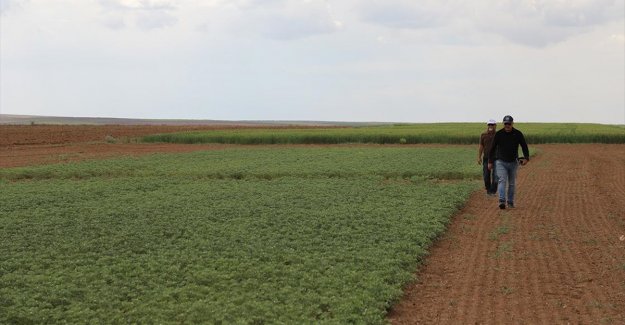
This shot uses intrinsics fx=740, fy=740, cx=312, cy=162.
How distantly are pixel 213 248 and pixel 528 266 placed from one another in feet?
17.3

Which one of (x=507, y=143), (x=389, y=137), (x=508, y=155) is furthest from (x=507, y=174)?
(x=389, y=137)

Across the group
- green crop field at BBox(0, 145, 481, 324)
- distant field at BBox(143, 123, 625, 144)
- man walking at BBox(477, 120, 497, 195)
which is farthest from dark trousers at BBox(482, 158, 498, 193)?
distant field at BBox(143, 123, 625, 144)

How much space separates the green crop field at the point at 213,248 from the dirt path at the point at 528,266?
510mm

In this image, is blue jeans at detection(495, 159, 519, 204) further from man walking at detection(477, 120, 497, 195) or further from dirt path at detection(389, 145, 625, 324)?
man walking at detection(477, 120, 497, 195)

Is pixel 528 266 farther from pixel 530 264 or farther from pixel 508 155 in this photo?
pixel 508 155

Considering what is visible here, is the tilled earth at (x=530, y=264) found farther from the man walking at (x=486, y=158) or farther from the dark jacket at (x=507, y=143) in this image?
the dark jacket at (x=507, y=143)

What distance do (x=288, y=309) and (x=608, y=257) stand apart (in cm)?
648

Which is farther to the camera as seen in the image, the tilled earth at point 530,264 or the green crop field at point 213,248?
the tilled earth at point 530,264

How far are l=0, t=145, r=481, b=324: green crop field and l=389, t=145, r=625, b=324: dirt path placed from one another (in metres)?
0.51

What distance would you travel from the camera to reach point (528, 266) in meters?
12.1

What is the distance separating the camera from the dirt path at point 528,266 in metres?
9.48

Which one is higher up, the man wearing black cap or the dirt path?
the man wearing black cap

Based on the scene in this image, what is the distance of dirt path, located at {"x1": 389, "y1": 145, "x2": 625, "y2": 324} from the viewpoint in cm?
948

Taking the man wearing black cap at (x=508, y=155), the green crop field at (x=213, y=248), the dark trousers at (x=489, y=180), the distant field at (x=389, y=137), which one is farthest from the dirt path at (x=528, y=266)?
the distant field at (x=389, y=137)
